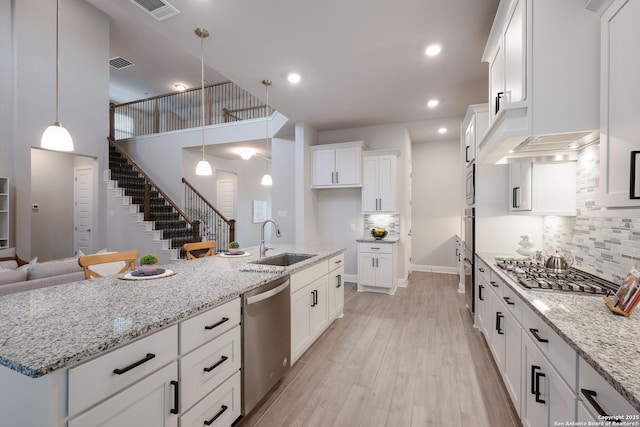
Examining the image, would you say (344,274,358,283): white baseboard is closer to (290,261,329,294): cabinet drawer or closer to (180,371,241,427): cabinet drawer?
(290,261,329,294): cabinet drawer

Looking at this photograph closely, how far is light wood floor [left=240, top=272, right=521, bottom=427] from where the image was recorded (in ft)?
6.37

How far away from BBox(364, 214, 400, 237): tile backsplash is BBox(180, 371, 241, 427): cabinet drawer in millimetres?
4078

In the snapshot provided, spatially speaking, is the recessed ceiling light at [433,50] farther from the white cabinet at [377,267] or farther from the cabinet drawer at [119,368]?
the cabinet drawer at [119,368]

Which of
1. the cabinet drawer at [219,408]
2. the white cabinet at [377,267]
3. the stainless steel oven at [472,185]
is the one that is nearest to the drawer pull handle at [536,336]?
the cabinet drawer at [219,408]

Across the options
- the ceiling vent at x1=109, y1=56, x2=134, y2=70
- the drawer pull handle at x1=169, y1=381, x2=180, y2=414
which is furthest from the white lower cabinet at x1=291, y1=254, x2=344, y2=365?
the ceiling vent at x1=109, y1=56, x2=134, y2=70

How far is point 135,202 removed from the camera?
6410 mm

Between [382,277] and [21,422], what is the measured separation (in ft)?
14.3

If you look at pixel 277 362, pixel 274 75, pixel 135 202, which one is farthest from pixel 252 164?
pixel 277 362

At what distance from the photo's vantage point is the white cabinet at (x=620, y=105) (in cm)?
115

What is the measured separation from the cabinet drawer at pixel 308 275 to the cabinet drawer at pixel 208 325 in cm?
74

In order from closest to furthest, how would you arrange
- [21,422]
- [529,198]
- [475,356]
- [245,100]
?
Answer: [21,422] → [529,198] → [475,356] → [245,100]

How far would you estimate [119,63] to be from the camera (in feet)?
24.6

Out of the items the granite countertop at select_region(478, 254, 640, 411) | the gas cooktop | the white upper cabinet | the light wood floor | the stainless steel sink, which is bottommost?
the light wood floor

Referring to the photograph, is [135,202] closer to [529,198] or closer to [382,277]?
[382,277]
